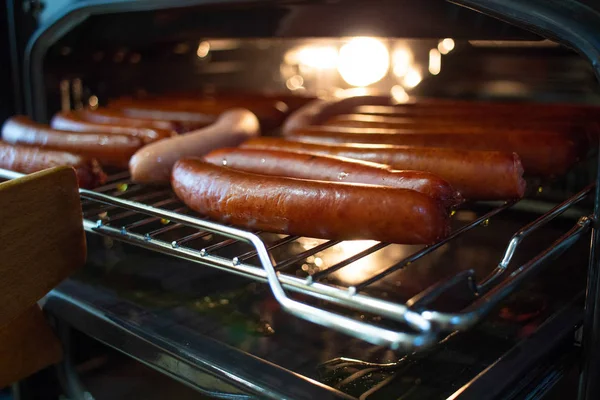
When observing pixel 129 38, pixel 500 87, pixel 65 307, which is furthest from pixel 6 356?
pixel 500 87

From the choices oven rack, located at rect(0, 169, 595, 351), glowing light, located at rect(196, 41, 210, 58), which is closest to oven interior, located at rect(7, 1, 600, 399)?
oven rack, located at rect(0, 169, 595, 351)

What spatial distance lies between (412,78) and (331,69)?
36 centimetres

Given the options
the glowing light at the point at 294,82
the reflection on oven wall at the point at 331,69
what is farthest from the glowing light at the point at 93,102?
the glowing light at the point at 294,82

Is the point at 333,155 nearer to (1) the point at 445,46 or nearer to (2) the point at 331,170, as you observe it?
(2) the point at 331,170

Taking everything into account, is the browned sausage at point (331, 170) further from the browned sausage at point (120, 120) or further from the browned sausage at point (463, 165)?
the browned sausage at point (120, 120)

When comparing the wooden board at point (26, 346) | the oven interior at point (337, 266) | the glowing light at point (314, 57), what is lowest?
the wooden board at point (26, 346)

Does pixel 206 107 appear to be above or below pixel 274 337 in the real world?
above

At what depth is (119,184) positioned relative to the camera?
124cm

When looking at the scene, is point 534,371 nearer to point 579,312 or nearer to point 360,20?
point 579,312

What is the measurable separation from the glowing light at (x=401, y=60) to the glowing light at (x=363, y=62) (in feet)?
0.11

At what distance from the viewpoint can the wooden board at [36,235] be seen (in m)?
0.79

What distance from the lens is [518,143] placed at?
42.3 inches

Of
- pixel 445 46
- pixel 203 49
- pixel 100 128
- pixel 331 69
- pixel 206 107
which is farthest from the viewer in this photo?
pixel 331 69

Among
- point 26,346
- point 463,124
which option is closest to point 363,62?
point 463,124
